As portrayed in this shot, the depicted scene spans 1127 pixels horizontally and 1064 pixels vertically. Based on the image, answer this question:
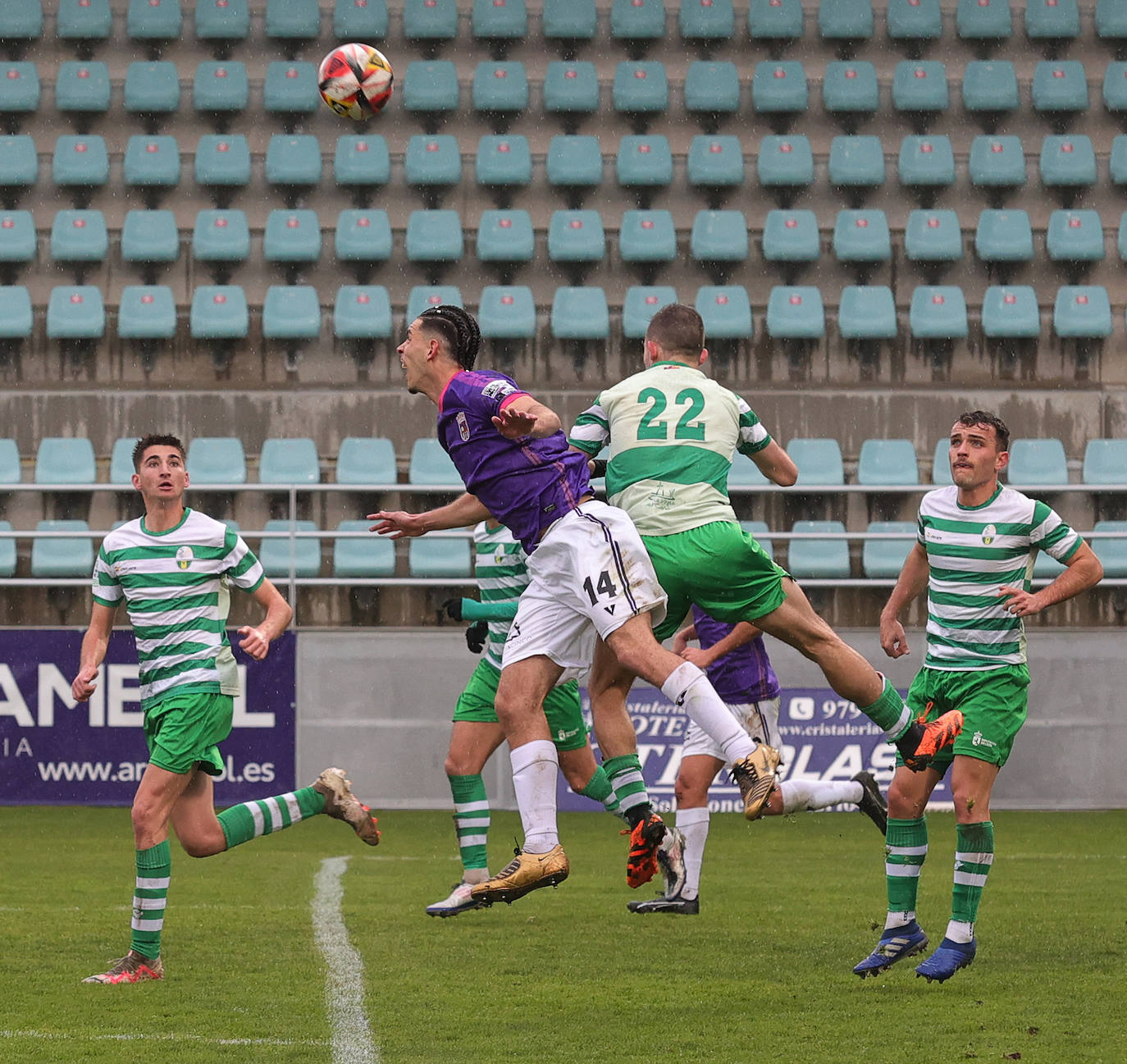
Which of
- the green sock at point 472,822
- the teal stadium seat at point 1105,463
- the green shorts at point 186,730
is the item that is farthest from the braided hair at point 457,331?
the teal stadium seat at point 1105,463

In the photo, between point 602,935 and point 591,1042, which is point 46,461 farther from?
point 591,1042

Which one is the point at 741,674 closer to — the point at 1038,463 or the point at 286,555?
the point at 286,555

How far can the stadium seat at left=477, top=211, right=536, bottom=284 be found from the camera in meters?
16.6

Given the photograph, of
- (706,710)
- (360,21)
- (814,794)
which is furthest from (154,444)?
(360,21)

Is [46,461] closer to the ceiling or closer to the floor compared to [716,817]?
closer to the ceiling

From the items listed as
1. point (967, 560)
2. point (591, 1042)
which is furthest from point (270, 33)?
point (591, 1042)

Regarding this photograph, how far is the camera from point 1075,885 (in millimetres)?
9109

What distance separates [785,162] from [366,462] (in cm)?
544

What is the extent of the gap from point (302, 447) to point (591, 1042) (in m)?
10.6

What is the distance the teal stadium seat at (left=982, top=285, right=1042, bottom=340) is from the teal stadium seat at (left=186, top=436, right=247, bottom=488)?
7115mm

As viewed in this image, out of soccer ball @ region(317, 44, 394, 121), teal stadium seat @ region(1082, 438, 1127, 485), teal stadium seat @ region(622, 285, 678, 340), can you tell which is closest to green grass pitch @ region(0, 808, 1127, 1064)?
teal stadium seat @ region(1082, 438, 1127, 485)

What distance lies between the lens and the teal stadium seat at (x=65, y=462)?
14836mm

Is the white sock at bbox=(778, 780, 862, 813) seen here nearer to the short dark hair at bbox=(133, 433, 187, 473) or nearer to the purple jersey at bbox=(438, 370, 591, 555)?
the purple jersey at bbox=(438, 370, 591, 555)

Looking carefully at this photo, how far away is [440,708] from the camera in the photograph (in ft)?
43.7
